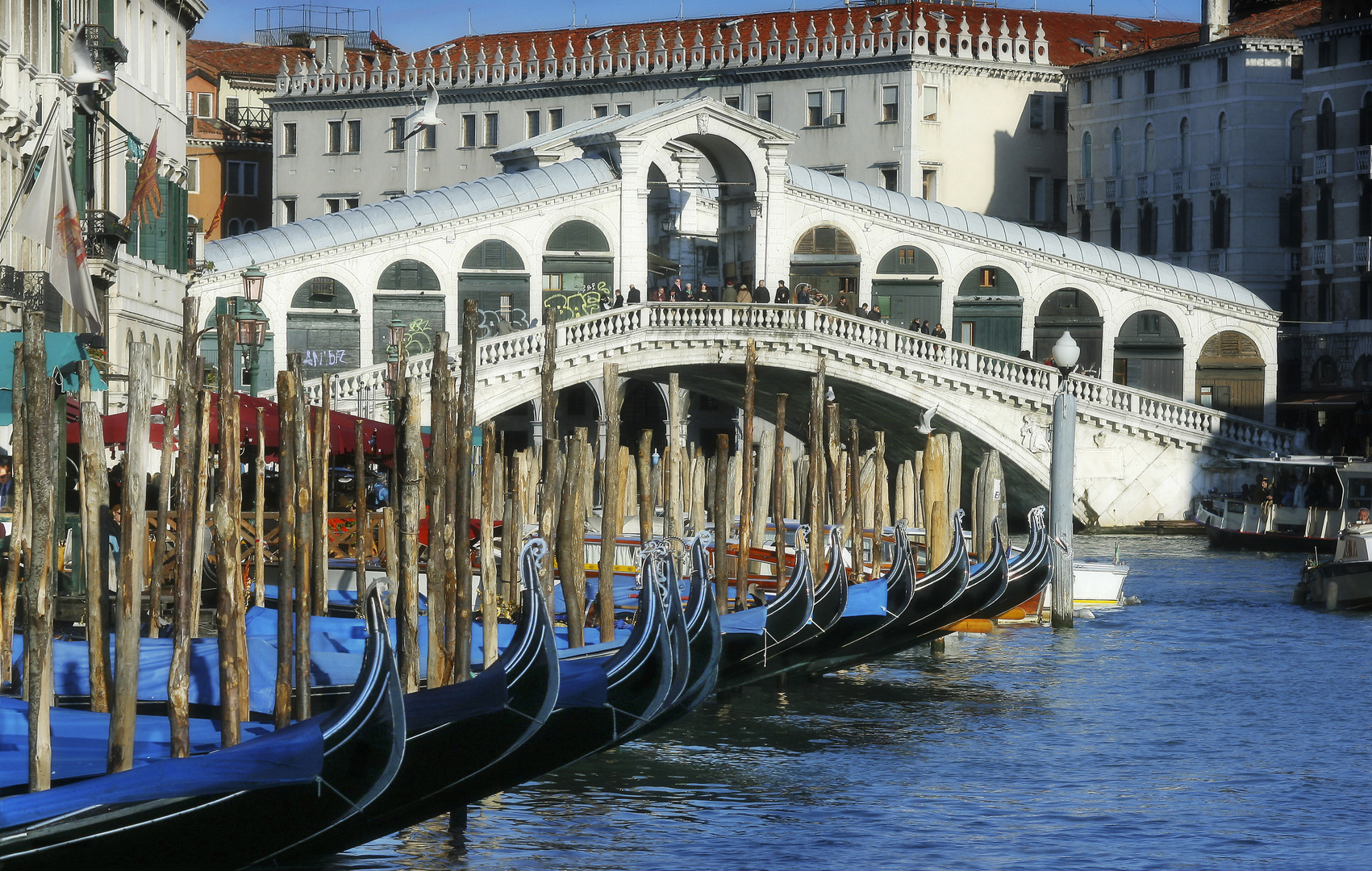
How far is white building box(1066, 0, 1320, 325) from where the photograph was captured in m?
37.9

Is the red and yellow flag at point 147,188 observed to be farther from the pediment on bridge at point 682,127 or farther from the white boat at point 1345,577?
the pediment on bridge at point 682,127

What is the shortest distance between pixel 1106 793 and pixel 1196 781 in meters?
0.70

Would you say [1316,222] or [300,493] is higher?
[1316,222]

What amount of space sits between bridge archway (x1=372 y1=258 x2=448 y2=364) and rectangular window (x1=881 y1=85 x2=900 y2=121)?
1113cm

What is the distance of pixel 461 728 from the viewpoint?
9.35 meters

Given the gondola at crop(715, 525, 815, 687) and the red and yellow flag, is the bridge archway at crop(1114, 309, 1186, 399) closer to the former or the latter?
the red and yellow flag

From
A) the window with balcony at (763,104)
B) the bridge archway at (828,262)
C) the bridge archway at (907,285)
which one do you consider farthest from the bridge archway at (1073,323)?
the window with balcony at (763,104)

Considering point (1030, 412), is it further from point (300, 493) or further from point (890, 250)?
point (300, 493)

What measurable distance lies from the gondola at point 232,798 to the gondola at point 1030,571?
8.77 metres

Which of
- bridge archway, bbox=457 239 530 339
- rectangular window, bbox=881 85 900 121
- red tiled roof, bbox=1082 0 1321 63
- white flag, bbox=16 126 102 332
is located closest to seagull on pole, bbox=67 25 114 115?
white flag, bbox=16 126 102 332

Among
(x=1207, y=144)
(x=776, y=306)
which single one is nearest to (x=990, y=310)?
(x=1207, y=144)

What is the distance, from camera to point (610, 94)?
43.6m

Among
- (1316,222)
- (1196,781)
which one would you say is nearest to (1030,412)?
(1316,222)

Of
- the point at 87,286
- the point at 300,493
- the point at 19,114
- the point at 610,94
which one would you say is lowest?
the point at 300,493
